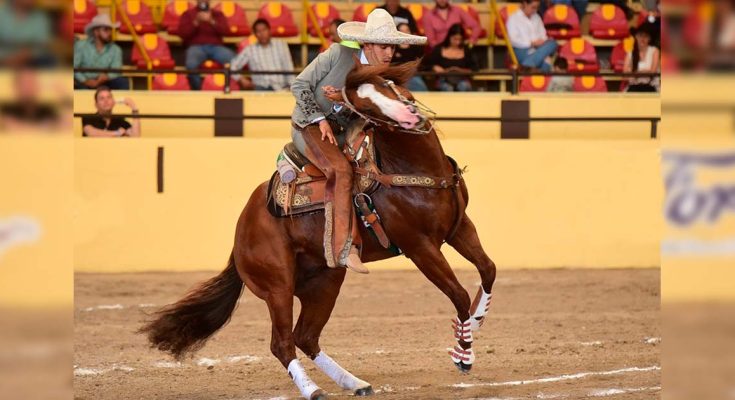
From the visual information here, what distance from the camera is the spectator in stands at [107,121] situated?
10438mm

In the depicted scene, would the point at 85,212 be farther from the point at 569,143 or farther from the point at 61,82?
the point at 61,82

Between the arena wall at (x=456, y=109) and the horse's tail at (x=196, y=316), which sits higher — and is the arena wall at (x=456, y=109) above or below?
above

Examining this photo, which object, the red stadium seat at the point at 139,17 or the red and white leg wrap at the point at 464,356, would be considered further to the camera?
the red stadium seat at the point at 139,17

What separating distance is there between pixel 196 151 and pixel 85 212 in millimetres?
1245

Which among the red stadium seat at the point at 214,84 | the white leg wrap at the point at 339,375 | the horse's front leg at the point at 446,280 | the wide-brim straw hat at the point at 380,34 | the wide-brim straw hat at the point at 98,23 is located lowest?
the white leg wrap at the point at 339,375

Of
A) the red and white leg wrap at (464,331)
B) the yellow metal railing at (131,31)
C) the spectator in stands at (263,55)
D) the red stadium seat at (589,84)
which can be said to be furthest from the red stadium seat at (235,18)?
the red and white leg wrap at (464,331)

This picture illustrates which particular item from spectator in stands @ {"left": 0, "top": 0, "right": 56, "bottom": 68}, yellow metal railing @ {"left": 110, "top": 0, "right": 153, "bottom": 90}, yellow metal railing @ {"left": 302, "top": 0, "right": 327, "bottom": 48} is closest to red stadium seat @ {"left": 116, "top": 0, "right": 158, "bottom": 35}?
Result: yellow metal railing @ {"left": 110, "top": 0, "right": 153, "bottom": 90}

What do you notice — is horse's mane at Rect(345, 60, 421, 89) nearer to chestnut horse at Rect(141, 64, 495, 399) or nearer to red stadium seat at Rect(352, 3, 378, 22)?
chestnut horse at Rect(141, 64, 495, 399)

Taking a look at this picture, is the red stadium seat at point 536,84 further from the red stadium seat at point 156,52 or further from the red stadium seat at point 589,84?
the red stadium seat at point 156,52

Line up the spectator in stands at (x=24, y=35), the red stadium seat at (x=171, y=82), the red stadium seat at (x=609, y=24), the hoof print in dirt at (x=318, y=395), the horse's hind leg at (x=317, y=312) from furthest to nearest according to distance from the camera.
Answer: the red stadium seat at (x=609, y=24) → the red stadium seat at (x=171, y=82) → the horse's hind leg at (x=317, y=312) → the hoof print in dirt at (x=318, y=395) → the spectator in stands at (x=24, y=35)

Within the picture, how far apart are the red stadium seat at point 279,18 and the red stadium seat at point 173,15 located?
37.1 inches

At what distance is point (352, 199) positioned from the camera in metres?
5.72

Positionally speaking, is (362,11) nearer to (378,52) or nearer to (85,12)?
(85,12)

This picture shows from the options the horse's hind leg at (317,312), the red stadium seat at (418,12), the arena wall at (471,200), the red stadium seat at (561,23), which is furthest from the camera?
the red stadium seat at (561,23)
